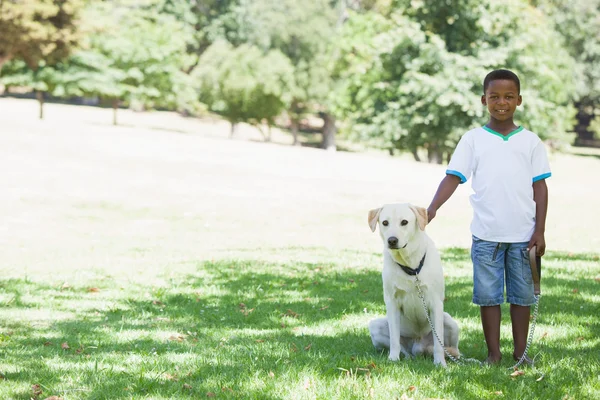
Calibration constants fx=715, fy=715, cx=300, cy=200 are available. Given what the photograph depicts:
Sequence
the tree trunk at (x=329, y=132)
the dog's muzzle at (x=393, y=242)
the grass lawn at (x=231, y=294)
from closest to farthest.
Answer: the grass lawn at (x=231, y=294)
the dog's muzzle at (x=393, y=242)
the tree trunk at (x=329, y=132)

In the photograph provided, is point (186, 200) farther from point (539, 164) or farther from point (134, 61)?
point (134, 61)

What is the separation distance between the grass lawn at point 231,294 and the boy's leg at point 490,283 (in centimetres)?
23

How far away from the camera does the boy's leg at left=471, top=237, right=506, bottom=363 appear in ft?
17.4

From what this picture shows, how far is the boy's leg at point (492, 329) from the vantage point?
5.39m

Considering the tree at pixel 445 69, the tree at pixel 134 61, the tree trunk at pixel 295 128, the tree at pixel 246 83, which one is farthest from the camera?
the tree trunk at pixel 295 128

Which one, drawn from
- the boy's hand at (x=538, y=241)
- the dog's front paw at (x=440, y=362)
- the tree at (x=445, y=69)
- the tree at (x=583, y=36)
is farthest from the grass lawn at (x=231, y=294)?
the tree at (x=583, y=36)

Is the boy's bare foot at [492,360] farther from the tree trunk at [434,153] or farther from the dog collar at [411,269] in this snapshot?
the tree trunk at [434,153]

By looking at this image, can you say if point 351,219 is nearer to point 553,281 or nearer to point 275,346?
point 553,281

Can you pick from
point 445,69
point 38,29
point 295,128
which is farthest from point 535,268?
point 295,128

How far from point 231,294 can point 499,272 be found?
14.3 feet

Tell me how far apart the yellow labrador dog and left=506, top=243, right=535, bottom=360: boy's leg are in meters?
0.47

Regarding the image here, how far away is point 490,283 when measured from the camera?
533cm

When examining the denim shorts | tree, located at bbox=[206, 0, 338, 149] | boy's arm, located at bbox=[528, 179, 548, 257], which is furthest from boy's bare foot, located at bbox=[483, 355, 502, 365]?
tree, located at bbox=[206, 0, 338, 149]

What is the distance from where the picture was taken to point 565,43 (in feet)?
200
